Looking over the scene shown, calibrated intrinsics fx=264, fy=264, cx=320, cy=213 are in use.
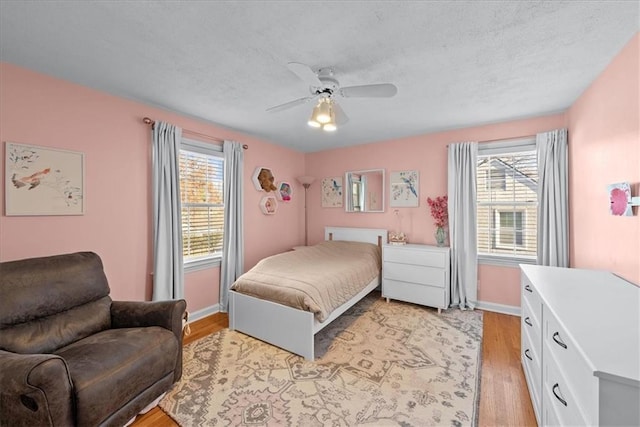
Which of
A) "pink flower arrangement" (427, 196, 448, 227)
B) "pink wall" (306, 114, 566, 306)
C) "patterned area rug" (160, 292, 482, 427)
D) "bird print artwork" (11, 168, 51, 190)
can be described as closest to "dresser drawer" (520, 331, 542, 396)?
"patterned area rug" (160, 292, 482, 427)

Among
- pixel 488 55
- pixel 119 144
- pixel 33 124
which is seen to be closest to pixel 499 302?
pixel 488 55

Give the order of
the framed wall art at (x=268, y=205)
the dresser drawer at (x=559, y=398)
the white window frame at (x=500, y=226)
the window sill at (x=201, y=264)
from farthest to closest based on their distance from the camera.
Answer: the framed wall art at (x=268, y=205), the white window frame at (x=500, y=226), the window sill at (x=201, y=264), the dresser drawer at (x=559, y=398)

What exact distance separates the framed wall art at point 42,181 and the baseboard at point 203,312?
1.67 m

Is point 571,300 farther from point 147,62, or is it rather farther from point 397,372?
point 147,62

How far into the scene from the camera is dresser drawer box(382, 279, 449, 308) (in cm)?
344

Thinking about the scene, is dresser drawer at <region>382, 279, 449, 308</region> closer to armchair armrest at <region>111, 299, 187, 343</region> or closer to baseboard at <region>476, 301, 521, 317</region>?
baseboard at <region>476, 301, 521, 317</region>

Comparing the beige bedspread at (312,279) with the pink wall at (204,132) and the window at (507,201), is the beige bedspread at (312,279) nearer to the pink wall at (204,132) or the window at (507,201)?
the pink wall at (204,132)

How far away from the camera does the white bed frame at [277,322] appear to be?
2.42 meters

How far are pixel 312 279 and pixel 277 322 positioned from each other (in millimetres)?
538

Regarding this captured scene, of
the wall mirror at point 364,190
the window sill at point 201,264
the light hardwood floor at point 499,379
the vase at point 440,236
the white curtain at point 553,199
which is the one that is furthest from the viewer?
the wall mirror at point 364,190

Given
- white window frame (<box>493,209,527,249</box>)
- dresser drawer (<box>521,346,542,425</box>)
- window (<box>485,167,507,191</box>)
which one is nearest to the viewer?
dresser drawer (<box>521,346,542,425</box>)

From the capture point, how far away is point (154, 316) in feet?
6.63

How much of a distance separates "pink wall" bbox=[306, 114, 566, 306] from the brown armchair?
10.5ft

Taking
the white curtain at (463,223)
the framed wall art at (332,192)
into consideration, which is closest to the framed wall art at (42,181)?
the framed wall art at (332,192)
